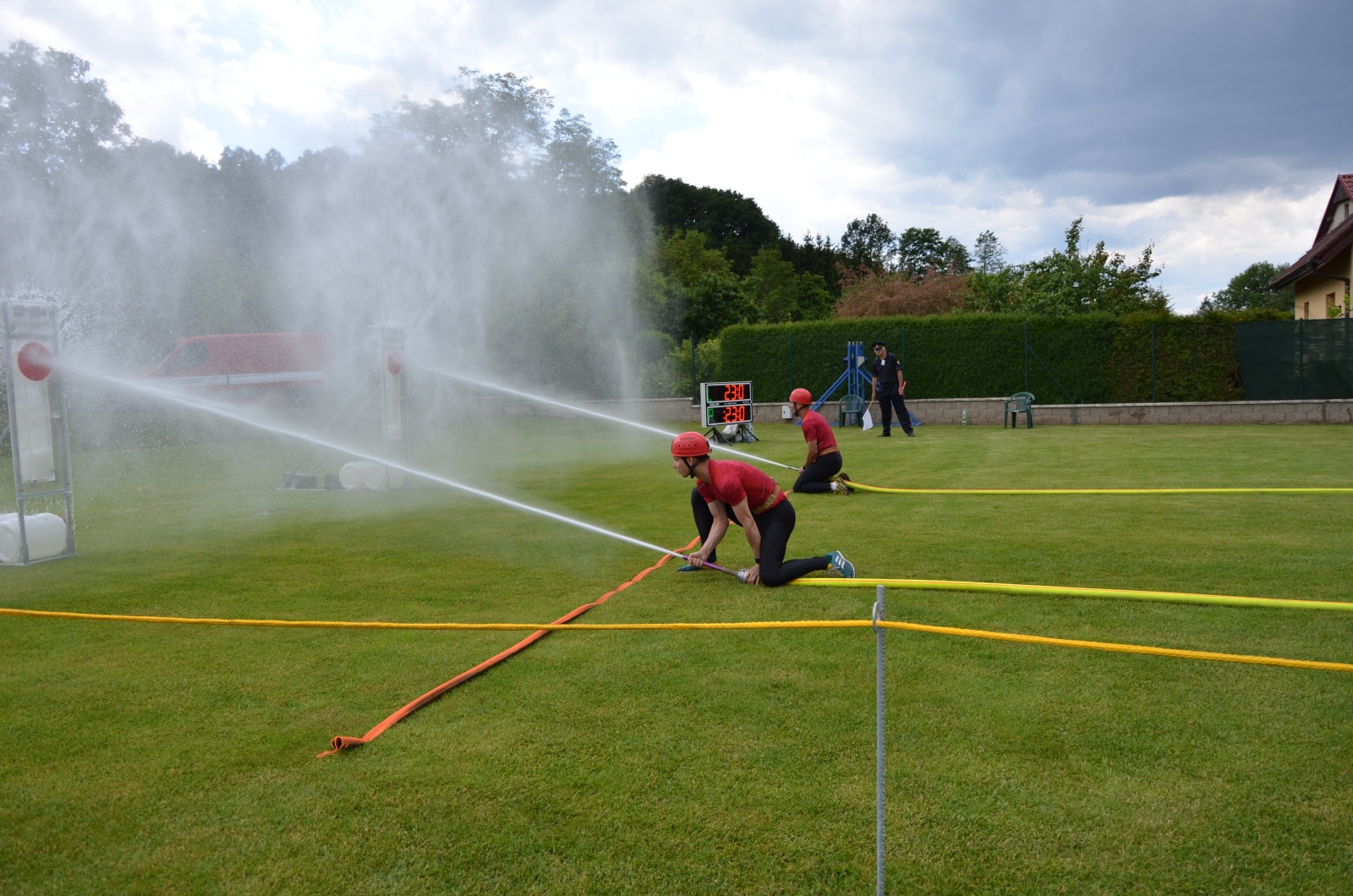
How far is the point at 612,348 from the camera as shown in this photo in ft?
122

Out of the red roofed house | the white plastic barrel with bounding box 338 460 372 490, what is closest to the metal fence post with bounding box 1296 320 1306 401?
the red roofed house

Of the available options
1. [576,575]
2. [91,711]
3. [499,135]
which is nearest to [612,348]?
[499,135]

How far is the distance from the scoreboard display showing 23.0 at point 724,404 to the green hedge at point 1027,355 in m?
9.04

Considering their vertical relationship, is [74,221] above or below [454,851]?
above

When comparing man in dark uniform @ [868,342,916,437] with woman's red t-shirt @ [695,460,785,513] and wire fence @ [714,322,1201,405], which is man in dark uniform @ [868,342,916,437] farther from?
woman's red t-shirt @ [695,460,785,513]

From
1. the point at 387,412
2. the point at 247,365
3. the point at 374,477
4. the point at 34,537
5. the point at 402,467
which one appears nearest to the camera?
the point at 34,537

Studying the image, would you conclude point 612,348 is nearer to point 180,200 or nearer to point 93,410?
point 180,200

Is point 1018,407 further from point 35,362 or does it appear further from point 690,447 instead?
point 35,362

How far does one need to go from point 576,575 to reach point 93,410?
22.4 meters

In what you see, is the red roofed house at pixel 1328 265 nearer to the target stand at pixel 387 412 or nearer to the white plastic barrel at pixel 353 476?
the target stand at pixel 387 412

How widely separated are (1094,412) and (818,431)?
1677cm

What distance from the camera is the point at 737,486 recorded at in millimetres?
7160

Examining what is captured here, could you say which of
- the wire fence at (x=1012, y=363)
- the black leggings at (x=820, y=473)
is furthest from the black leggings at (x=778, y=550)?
the wire fence at (x=1012, y=363)

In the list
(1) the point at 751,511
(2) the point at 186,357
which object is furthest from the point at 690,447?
(2) the point at 186,357
